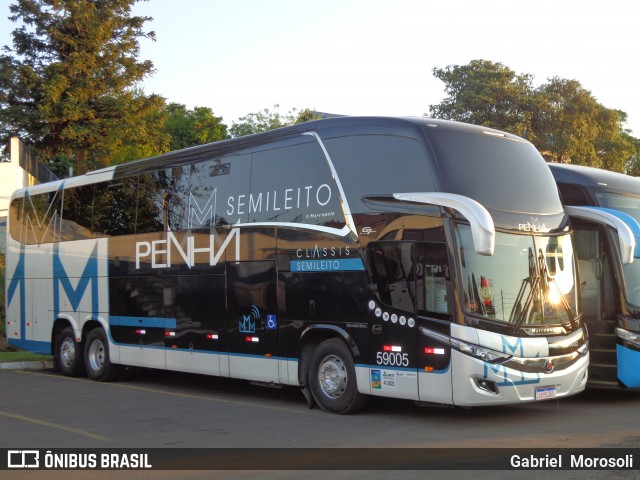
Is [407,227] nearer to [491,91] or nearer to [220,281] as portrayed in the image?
[220,281]

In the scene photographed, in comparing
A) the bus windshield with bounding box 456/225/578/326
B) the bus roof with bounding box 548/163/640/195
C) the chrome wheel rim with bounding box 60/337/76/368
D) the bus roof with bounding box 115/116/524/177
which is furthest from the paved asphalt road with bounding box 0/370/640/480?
the bus roof with bounding box 115/116/524/177

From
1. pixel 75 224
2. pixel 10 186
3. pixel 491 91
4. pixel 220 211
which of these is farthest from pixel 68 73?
pixel 220 211

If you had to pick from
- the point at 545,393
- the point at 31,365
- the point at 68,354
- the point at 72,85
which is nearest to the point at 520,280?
the point at 545,393

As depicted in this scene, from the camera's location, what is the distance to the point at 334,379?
1242 centimetres

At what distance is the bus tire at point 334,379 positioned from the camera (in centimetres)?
1204

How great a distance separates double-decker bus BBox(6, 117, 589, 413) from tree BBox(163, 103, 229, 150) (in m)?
56.8

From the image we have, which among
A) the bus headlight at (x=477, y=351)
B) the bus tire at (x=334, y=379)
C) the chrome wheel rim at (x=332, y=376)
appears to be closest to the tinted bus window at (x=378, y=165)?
the bus headlight at (x=477, y=351)

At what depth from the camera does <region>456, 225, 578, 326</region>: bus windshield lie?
35.8ft

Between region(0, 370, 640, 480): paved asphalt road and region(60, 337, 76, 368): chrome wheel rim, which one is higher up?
region(60, 337, 76, 368): chrome wheel rim

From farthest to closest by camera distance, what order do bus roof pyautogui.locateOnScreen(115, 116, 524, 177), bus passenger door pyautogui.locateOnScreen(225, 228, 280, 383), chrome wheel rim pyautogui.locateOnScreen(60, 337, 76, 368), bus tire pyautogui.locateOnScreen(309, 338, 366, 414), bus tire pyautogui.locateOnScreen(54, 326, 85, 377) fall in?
chrome wheel rim pyautogui.locateOnScreen(60, 337, 76, 368) → bus tire pyautogui.locateOnScreen(54, 326, 85, 377) → bus passenger door pyautogui.locateOnScreen(225, 228, 280, 383) → bus tire pyautogui.locateOnScreen(309, 338, 366, 414) → bus roof pyautogui.locateOnScreen(115, 116, 524, 177)

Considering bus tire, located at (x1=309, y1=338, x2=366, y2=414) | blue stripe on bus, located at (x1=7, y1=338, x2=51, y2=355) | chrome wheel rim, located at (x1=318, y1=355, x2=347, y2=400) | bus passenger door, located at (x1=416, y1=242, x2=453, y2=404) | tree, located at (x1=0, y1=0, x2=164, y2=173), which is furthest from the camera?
tree, located at (x1=0, y1=0, x2=164, y2=173)

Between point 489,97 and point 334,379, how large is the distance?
126 feet

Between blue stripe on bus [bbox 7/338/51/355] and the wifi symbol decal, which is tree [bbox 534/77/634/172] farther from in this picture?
the wifi symbol decal

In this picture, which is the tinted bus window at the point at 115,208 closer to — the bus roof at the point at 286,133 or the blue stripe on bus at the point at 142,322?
the bus roof at the point at 286,133
